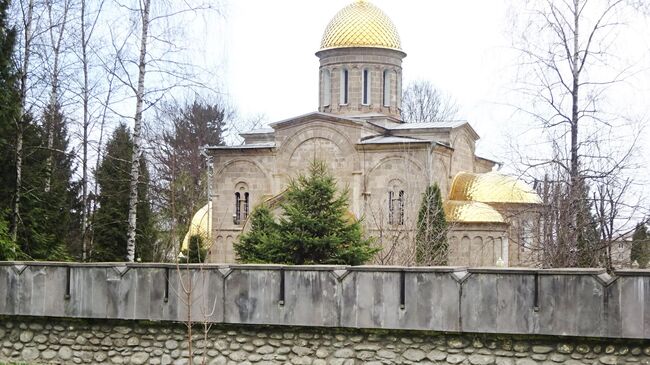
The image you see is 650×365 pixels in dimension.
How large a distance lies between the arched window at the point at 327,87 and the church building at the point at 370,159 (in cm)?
4

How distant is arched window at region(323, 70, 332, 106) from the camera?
131 ft

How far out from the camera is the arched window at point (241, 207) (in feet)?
127

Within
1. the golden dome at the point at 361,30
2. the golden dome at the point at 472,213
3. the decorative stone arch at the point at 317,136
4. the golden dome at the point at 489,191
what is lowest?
the golden dome at the point at 472,213

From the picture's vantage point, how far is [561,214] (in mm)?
17500

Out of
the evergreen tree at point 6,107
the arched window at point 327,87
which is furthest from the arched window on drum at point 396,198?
the evergreen tree at point 6,107

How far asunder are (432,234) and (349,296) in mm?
15451

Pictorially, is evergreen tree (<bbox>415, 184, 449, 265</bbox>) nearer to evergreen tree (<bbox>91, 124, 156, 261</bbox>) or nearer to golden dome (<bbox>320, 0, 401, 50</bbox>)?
evergreen tree (<bbox>91, 124, 156, 261</bbox>)

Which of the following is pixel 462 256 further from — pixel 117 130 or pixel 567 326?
pixel 567 326

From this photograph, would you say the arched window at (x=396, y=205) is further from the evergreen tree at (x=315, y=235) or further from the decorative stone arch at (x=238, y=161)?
the evergreen tree at (x=315, y=235)

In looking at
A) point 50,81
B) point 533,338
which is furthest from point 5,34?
point 533,338

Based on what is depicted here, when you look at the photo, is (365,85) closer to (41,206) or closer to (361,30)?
(361,30)

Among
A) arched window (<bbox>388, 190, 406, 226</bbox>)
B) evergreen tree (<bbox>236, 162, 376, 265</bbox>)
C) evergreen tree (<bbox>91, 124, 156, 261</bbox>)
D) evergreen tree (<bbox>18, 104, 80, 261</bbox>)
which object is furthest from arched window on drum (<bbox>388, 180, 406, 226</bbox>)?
evergreen tree (<bbox>18, 104, 80, 261</bbox>)

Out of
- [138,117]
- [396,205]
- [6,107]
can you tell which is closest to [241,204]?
[396,205]

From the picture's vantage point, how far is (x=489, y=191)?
120 ft
